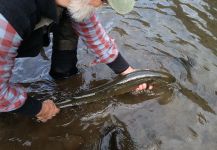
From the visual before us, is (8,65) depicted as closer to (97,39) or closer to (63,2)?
(63,2)

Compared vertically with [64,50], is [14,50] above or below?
above

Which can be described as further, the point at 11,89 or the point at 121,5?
the point at 11,89

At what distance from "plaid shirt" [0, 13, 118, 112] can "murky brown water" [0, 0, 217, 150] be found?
0.51 metres

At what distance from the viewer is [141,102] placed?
3930 mm

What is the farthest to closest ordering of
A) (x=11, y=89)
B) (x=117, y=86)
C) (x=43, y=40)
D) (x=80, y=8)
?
(x=117, y=86), (x=43, y=40), (x=11, y=89), (x=80, y=8)

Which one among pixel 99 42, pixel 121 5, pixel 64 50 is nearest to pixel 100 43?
pixel 99 42

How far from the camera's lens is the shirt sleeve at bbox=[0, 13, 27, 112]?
2.57 meters

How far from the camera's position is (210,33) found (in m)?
5.01

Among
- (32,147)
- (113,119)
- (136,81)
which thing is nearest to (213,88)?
(136,81)

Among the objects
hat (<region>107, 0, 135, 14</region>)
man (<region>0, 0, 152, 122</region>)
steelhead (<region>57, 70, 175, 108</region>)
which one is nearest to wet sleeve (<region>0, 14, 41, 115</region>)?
man (<region>0, 0, 152, 122</region>)

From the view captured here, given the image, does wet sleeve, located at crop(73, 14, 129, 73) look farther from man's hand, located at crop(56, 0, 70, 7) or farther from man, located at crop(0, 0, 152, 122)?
man's hand, located at crop(56, 0, 70, 7)

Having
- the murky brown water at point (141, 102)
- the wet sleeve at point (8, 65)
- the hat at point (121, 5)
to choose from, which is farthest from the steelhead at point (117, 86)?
the hat at point (121, 5)

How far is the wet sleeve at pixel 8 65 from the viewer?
2.57 meters

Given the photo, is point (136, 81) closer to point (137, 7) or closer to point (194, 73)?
point (194, 73)
